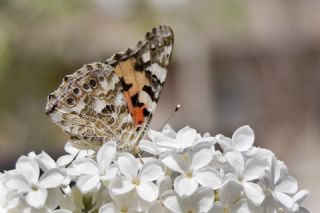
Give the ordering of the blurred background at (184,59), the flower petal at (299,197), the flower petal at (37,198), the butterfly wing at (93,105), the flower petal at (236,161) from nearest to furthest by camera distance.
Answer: the flower petal at (37,198)
the flower petal at (236,161)
the flower petal at (299,197)
the butterfly wing at (93,105)
the blurred background at (184,59)

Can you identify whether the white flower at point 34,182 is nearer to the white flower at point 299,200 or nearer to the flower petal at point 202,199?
the flower petal at point 202,199

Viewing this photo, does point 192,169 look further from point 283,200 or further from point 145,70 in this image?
point 145,70

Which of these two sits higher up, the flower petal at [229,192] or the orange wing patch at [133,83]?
the orange wing patch at [133,83]

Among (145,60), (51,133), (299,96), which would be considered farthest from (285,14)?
(145,60)

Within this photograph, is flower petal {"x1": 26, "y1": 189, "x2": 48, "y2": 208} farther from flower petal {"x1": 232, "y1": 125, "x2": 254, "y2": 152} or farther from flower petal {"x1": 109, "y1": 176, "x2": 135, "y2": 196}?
flower petal {"x1": 232, "y1": 125, "x2": 254, "y2": 152}

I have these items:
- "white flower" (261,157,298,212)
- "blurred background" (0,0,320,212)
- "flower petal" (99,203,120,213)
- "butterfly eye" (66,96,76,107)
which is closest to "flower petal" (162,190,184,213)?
"flower petal" (99,203,120,213)

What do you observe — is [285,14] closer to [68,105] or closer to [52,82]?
[52,82]

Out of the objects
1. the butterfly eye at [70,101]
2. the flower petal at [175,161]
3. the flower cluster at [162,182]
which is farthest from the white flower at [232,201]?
the butterfly eye at [70,101]
